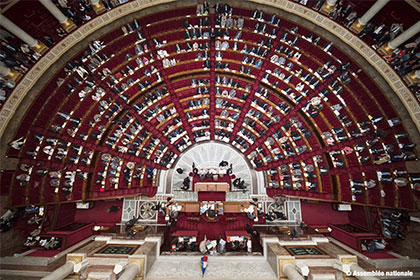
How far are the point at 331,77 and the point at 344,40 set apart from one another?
3.54 meters

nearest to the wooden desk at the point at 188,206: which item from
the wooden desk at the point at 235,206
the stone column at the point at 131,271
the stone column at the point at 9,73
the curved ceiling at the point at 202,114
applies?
the wooden desk at the point at 235,206

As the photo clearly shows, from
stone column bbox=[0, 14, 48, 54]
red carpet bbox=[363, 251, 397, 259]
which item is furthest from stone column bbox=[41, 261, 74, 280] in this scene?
red carpet bbox=[363, 251, 397, 259]

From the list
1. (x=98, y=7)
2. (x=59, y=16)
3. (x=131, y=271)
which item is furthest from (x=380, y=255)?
(x=59, y=16)

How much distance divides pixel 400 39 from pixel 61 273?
101 ft

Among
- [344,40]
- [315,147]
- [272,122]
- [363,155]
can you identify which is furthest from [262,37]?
[363,155]

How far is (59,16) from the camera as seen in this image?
14.8 m

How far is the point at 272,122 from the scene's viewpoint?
23391mm

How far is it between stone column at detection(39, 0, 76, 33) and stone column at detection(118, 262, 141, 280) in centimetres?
2068

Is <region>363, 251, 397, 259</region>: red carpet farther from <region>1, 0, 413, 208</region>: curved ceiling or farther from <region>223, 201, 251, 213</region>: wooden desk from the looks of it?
<region>223, 201, 251, 213</region>: wooden desk

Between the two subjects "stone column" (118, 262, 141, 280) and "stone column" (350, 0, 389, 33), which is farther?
"stone column" (350, 0, 389, 33)

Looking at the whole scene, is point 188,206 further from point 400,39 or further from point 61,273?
point 400,39

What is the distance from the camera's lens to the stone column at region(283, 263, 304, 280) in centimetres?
1299

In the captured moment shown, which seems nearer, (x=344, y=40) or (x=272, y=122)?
(x=344, y=40)

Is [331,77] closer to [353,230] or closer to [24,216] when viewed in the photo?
[353,230]
